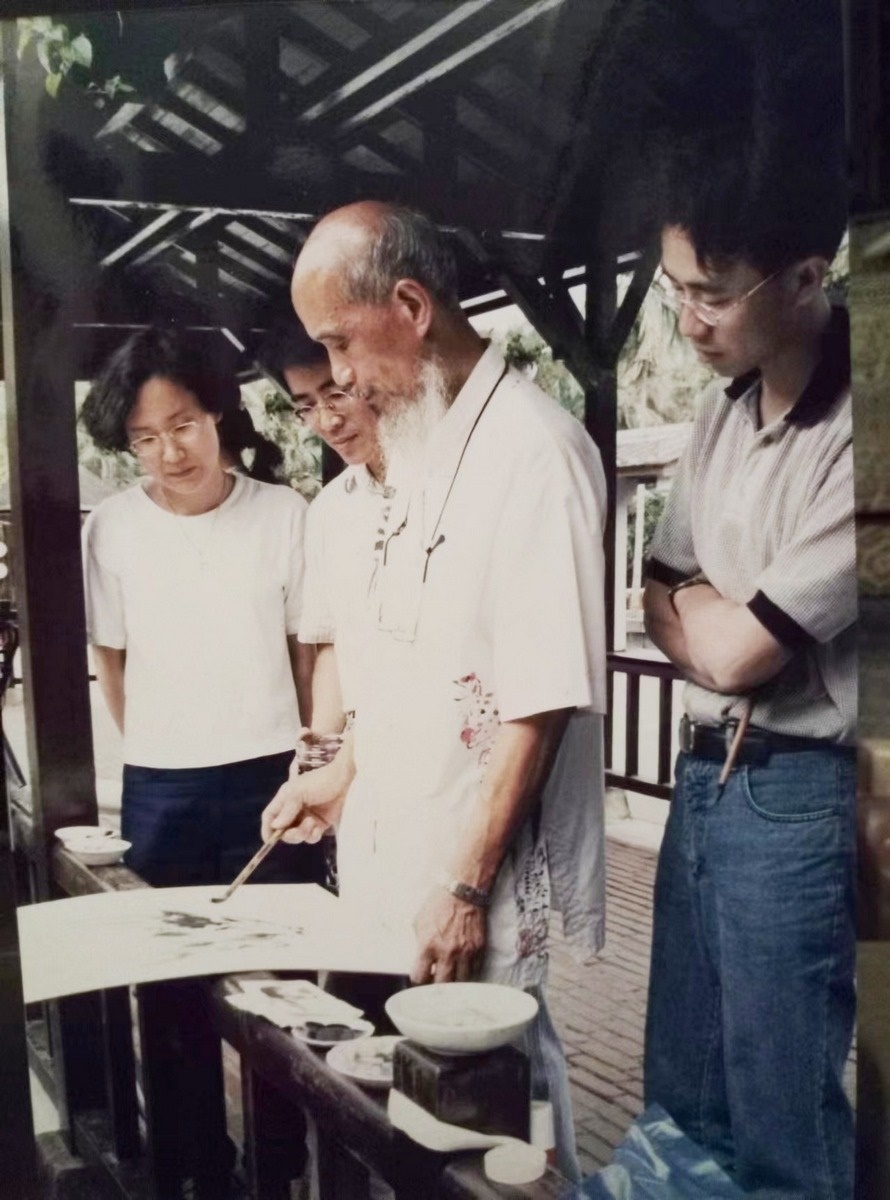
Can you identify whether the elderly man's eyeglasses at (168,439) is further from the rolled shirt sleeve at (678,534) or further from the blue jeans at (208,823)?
the rolled shirt sleeve at (678,534)

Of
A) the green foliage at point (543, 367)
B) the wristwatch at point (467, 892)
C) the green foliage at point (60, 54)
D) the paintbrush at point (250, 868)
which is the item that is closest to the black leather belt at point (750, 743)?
the wristwatch at point (467, 892)

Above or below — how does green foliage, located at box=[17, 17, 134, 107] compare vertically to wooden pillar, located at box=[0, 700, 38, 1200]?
above

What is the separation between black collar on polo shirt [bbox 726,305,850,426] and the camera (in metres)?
1.69

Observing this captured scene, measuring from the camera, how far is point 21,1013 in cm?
209

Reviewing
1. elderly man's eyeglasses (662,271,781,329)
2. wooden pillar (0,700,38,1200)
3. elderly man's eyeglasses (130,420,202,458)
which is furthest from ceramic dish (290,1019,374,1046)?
elderly man's eyeglasses (662,271,781,329)

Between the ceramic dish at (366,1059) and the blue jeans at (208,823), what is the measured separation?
1.01ft

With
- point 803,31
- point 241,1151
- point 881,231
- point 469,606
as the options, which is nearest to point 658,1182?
point 241,1151

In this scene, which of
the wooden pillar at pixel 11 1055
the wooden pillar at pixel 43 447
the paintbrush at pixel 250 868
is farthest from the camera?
the wooden pillar at pixel 11 1055

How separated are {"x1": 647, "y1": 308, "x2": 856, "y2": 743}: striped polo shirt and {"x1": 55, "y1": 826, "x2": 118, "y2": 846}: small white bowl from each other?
1.20m

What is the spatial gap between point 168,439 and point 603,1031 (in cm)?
132

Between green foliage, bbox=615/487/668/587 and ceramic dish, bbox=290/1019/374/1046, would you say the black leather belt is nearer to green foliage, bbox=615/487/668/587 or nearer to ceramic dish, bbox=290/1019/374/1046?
green foliage, bbox=615/487/668/587

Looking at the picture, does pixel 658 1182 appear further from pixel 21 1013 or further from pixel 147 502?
pixel 147 502

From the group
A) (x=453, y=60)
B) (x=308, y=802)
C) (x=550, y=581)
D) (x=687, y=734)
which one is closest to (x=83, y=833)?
(x=308, y=802)

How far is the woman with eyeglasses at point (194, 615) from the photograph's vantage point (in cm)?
195
